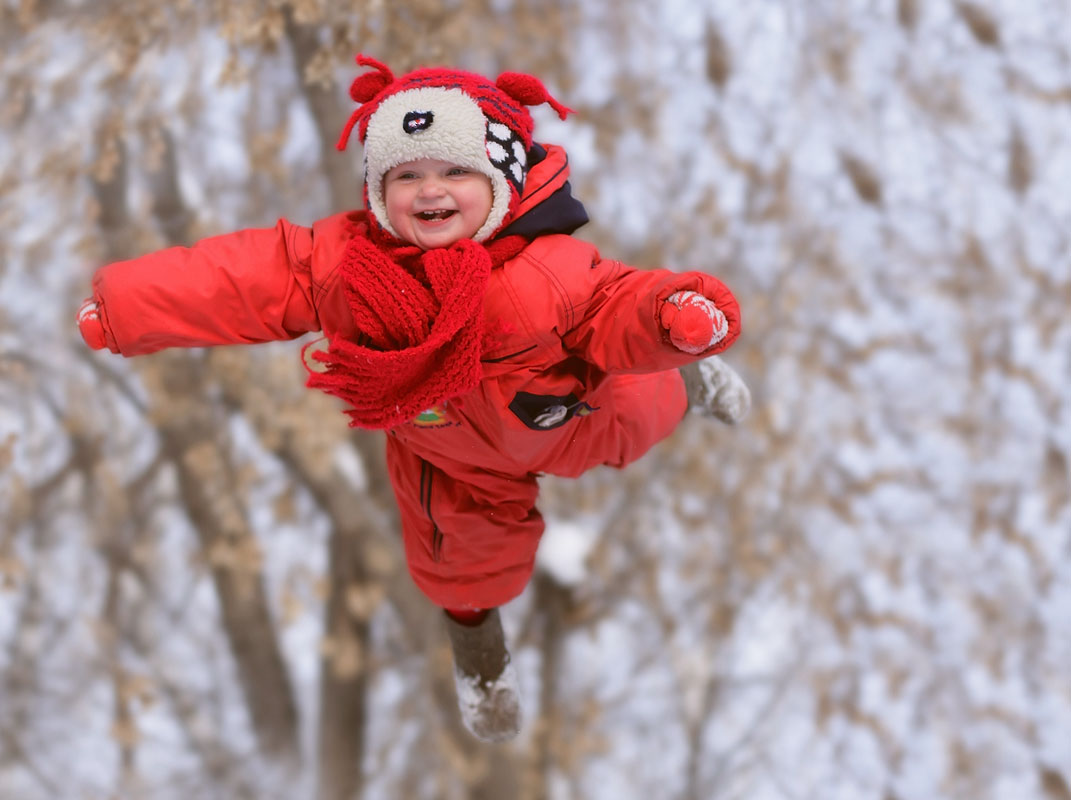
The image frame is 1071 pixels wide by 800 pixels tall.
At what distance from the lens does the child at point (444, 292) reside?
0.82 m

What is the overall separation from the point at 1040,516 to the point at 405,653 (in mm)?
1052

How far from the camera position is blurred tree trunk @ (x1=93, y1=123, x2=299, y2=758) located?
164cm

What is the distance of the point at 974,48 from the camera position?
174cm

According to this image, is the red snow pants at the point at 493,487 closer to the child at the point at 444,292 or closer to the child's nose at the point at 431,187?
the child at the point at 444,292

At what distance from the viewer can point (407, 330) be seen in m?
0.82

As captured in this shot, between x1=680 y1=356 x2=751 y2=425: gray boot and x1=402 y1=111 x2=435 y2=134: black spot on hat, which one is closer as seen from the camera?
x1=402 y1=111 x2=435 y2=134: black spot on hat

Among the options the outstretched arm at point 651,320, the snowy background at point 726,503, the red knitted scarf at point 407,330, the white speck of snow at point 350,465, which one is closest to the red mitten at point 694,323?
Answer: the outstretched arm at point 651,320

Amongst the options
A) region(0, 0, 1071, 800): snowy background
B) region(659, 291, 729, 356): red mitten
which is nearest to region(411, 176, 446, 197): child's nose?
region(659, 291, 729, 356): red mitten

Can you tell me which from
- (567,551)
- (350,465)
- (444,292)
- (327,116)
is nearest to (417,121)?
(444,292)

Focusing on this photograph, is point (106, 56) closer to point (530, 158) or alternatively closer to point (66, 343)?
point (66, 343)

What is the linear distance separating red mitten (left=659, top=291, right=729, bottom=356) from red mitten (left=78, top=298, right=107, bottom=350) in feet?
1.49

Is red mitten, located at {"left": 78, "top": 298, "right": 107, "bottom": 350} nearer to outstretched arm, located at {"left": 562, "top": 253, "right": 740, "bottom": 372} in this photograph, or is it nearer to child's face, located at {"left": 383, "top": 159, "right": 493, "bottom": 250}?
child's face, located at {"left": 383, "top": 159, "right": 493, "bottom": 250}

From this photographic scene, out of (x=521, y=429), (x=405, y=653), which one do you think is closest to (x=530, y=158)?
(x=521, y=429)

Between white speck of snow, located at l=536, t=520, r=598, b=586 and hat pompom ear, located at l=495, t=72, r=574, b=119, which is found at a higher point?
hat pompom ear, located at l=495, t=72, r=574, b=119
